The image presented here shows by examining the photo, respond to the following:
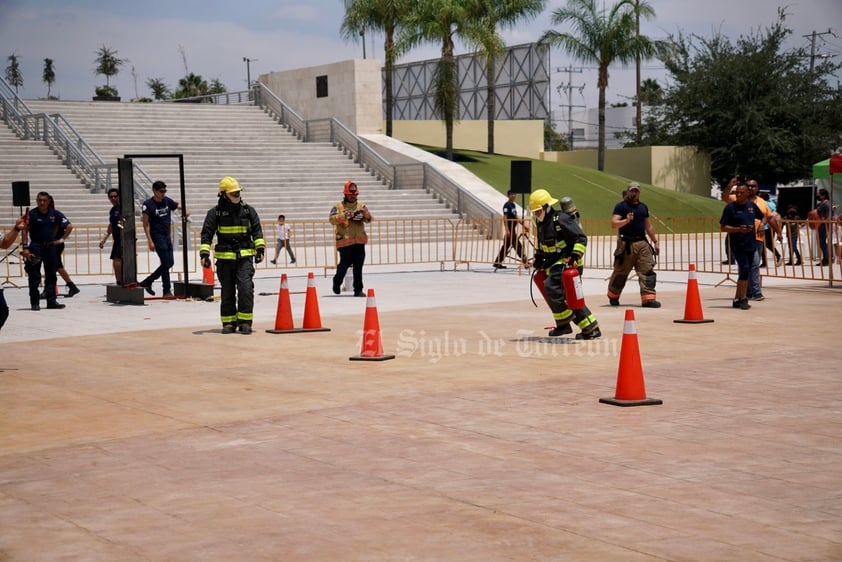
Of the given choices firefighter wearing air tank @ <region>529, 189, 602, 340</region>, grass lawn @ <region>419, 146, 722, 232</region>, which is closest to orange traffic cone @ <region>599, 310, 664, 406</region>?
firefighter wearing air tank @ <region>529, 189, 602, 340</region>

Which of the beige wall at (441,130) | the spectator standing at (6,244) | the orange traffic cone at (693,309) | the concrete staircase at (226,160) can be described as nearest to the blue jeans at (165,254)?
the spectator standing at (6,244)

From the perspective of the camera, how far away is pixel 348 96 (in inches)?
1865

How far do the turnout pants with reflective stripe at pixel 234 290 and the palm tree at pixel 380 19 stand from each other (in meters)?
34.6

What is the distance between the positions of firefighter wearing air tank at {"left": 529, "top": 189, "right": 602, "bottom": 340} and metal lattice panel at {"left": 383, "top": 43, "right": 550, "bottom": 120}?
55202 mm

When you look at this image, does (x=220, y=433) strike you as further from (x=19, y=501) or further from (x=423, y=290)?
(x=423, y=290)

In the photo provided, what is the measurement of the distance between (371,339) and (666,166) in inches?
1786

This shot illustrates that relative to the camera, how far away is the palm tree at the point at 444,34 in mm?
47000

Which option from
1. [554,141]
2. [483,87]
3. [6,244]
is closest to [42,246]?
[6,244]

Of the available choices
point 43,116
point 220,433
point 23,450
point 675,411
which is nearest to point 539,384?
point 675,411

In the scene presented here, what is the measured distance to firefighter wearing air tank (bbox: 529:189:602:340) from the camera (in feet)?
41.2

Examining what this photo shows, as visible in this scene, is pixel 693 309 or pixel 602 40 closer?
pixel 693 309

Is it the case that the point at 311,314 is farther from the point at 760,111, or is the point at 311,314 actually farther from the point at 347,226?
the point at 760,111

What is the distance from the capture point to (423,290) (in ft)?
65.2

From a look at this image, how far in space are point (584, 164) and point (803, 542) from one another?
53360 mm
